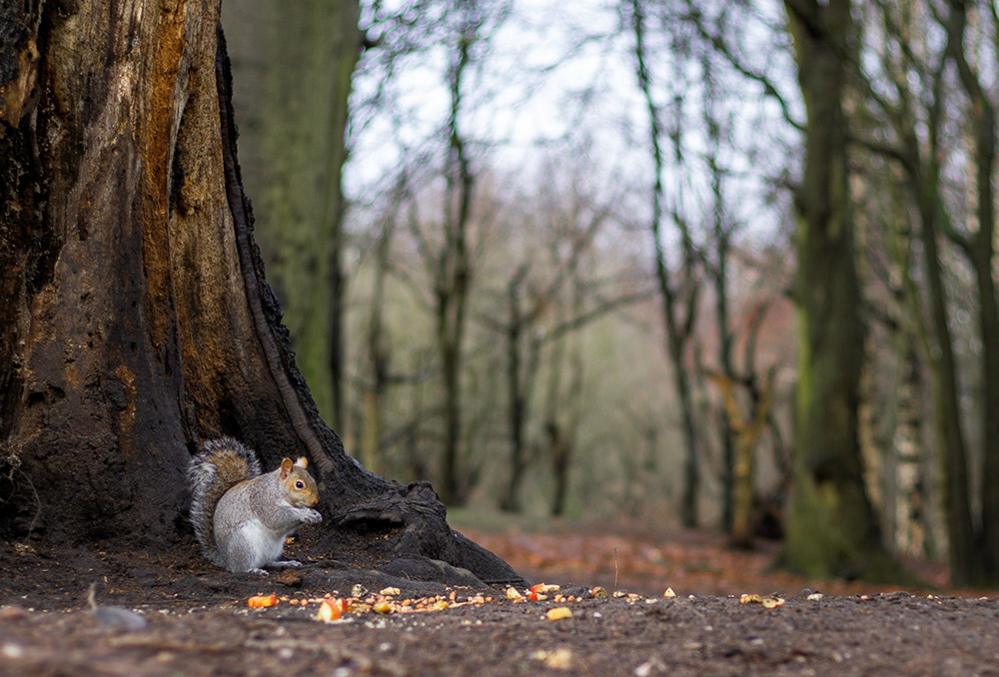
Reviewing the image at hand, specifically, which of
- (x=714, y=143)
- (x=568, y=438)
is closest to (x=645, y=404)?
(x=568, y=438)

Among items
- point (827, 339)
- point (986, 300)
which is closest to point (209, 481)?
point (827, 339)

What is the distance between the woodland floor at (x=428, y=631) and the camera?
2.60 m

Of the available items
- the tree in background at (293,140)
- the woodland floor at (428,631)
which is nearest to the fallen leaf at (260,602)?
the woodland floor at (428,631)

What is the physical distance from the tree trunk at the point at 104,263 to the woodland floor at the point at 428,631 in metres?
0.27

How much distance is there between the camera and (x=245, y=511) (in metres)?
4.41

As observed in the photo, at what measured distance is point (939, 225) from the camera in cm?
1639

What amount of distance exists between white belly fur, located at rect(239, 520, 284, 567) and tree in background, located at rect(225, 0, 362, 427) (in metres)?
3.62

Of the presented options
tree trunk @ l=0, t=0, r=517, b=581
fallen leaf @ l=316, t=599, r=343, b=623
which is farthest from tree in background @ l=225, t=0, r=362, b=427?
fallen leaf @ l=316, t=599, r=343, b=623

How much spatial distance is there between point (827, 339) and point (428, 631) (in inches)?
424

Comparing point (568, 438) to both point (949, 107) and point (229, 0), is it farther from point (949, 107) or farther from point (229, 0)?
point (229, 0)

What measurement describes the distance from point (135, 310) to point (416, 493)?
4.91 ft

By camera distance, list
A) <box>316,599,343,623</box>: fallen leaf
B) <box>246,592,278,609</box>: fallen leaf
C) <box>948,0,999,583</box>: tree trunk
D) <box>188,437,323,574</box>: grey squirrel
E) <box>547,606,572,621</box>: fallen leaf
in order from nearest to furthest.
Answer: <box>316,599,343,623</box>: fallen leaf → <box>547,606,572,621</box>: fallen leaf → <box>246,592,278,609</box>: fallen leaf → <box>188,437,323,574</box>: grey squirrel → <box>948,0,999,583</box>: tree trunk

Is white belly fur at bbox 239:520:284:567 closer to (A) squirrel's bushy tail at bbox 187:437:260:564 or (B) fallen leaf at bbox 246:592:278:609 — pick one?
(A) squirrel's bushy tail at bbox 187:437:260:564

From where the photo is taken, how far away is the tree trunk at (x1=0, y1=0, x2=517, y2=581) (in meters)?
4.22
